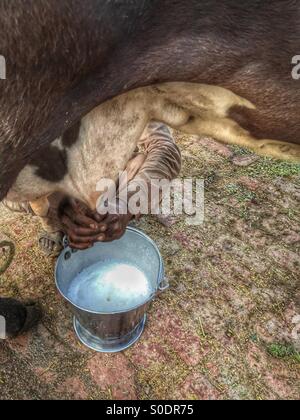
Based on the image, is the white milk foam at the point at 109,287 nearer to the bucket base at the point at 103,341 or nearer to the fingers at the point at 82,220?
the bucket base at the point at 103,341

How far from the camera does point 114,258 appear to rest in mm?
2744

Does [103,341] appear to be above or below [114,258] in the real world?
below

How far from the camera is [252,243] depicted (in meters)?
3.16

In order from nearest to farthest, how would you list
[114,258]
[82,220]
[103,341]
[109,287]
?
1. [82,220]
2. [103,341]
3. [109,287]
4. [114,258]

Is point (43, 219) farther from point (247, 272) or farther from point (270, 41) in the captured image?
point (270, 41)

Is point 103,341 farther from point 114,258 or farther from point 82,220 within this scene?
point 82,220

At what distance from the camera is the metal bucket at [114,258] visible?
89.4 inches

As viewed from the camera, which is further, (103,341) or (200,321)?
(200,321)

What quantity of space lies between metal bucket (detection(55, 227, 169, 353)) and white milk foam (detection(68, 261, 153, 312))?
0.13ft

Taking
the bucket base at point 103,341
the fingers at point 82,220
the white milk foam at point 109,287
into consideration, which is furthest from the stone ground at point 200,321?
the fingers at point 82,220

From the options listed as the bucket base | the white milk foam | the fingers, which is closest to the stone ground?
the bucket base

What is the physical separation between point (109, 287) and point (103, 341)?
310 millimetres

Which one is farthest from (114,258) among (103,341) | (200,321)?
(200,321)
